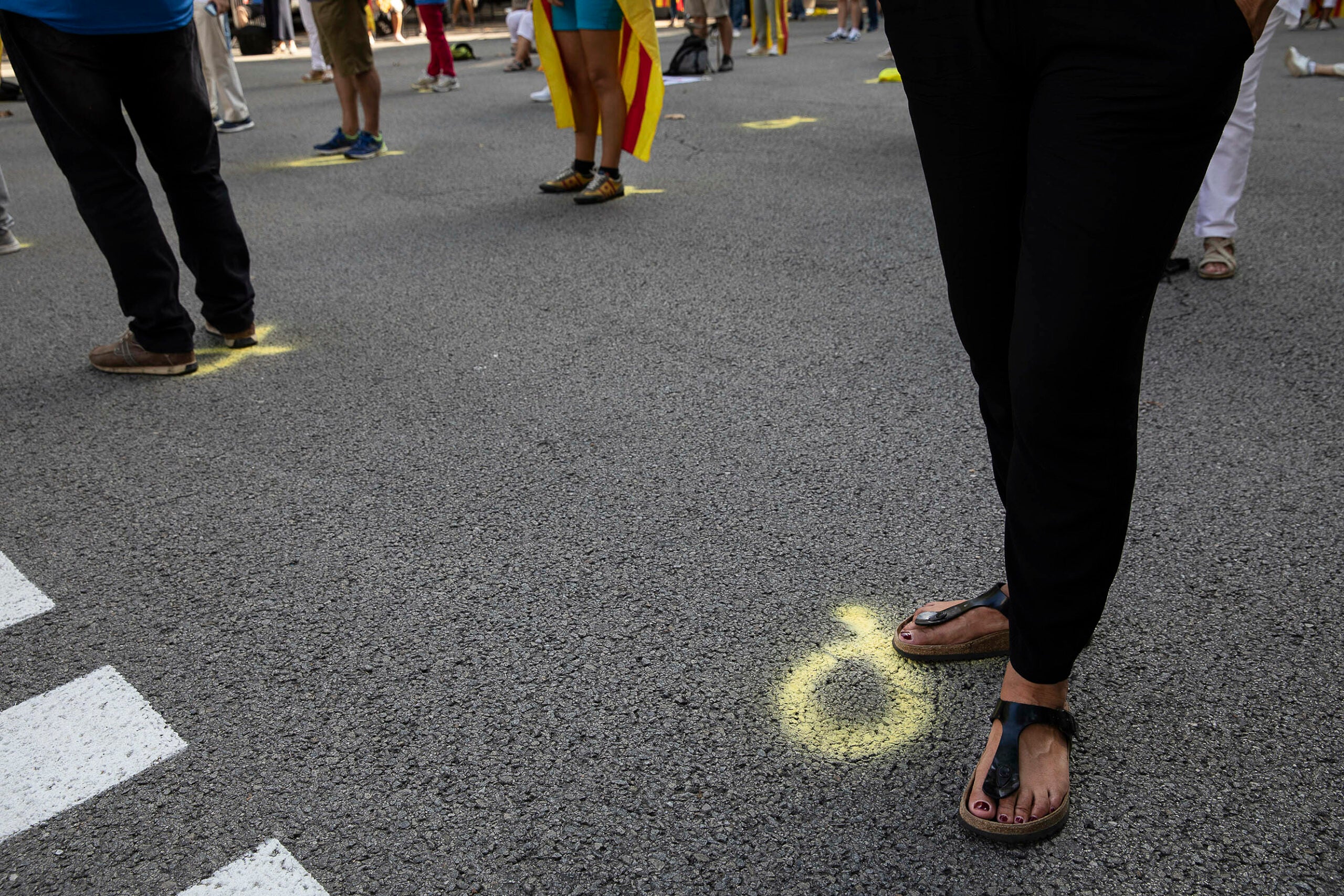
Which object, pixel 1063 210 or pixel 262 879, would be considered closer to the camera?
pixel 1063 210

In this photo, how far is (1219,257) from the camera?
3.87 metres

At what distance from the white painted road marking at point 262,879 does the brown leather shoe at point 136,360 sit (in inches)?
89.3

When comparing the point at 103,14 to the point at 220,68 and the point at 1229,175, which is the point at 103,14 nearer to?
the point at 1229,175

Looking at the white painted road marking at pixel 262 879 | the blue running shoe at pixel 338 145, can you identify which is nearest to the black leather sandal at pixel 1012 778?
the white painted road marking at pixel 262 879

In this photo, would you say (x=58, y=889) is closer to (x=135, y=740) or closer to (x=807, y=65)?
(x=135, y=740)

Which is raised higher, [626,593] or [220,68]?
[220,68]

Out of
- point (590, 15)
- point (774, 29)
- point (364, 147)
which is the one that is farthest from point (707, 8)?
point (590, 15)

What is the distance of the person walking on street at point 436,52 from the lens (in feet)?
33.1

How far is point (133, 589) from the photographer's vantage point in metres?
2.19

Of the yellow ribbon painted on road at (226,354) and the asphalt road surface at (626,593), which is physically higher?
the yellow ribbon painted on road at (226,354)

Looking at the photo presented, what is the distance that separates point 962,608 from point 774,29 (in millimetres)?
11852

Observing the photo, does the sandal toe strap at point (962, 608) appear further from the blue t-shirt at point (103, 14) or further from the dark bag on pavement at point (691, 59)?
the dark bag on pavement at point (691, 59)

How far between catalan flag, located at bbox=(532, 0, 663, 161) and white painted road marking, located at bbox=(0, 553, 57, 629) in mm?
3631

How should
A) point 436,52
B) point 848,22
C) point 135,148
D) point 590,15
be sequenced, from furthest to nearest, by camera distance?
point 848,22 < point 436,52 < point 590,15 < point 135,148
